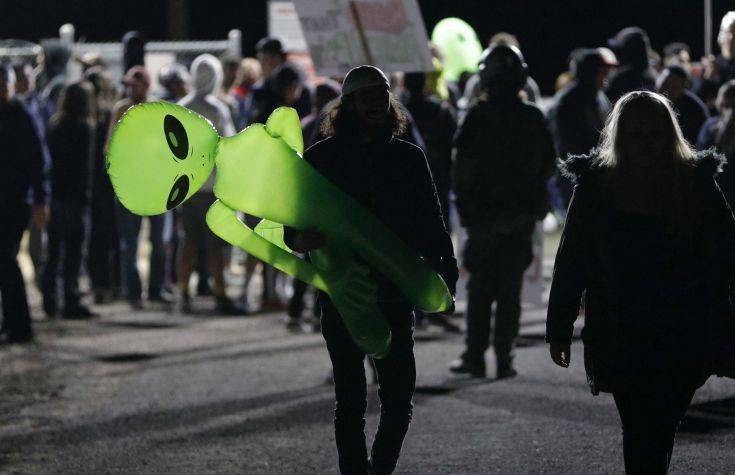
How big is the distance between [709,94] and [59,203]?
19.3 feet

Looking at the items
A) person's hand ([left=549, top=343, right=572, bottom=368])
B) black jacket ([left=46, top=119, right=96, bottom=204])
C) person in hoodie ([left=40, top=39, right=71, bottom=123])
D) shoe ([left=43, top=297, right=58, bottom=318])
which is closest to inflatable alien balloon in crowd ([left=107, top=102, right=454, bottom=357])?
person's hand ([left=549, top=343, right=572, bottom=368])

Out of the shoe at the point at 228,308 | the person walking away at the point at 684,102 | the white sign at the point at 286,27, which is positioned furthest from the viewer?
the white sign at the point at 286,27

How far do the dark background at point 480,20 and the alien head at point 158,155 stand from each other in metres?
20.1

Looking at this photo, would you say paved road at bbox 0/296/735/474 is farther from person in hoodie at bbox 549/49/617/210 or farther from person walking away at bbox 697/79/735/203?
person in hoodie at bbox 549/49/617/210

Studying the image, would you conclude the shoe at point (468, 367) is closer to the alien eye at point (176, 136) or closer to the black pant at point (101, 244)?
the alien eye at point (176, 136)

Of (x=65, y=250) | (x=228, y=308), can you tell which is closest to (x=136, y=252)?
(x=65, y=250)

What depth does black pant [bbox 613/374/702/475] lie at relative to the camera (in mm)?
5039

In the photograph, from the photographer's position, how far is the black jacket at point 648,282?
5.00 meters

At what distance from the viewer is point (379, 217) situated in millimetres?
6039

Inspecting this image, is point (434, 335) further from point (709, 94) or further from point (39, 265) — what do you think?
point (39, 265)

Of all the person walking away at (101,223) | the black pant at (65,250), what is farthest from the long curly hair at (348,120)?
the person walking away at (101,223)

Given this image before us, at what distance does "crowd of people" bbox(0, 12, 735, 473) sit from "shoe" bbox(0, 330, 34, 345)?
2cm

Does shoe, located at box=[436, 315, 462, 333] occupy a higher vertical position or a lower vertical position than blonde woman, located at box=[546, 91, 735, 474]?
lower

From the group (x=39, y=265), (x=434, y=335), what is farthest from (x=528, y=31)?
(x=434, y=335)
